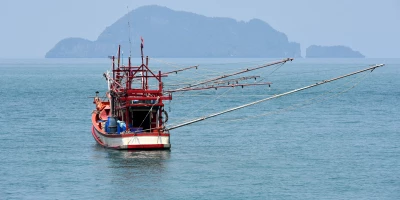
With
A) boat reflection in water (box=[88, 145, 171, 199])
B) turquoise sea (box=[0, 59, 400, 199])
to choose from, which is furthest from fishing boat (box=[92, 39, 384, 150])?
turquoise sea (box=[0, 59, 400, 199])

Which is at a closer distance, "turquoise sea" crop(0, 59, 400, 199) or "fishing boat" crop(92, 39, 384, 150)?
"turquoise sea" crop(0, 59, 400, 199)

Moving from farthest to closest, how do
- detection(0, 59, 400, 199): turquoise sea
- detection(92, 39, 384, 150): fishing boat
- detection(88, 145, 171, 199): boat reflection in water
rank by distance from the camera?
detection(92, 39, 384, 150): fishing boat < detection(0, 59, 400, 199): turquoise sea < detection(88, 145, 171, 199): boat reflection in water

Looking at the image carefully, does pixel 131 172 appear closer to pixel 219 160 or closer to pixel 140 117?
pixel 219 160

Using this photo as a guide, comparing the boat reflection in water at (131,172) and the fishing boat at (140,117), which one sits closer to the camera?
the boat reflection in water at (131,172)

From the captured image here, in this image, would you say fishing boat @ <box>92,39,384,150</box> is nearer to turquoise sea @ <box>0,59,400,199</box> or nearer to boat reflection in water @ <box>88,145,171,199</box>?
boat reflection in water @ <box>88,145,171,199</box>

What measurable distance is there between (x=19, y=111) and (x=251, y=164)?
53.5m

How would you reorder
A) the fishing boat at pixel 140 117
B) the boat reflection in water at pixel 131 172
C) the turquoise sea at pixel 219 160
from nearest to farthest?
the boat reflection in water at pixel 131 172 < the turquoise sea at pixel 219 160 < the fishing boat at pixel 140 117

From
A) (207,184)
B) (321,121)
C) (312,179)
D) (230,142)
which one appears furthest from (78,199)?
(321,121)

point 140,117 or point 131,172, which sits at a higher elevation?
point 140,117

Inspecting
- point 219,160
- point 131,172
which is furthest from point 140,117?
point 131,172

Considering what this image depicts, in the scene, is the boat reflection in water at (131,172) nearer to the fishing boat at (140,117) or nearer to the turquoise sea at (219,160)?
the turquoise sea at (219,160)

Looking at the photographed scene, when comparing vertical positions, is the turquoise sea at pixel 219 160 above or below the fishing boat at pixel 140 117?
below

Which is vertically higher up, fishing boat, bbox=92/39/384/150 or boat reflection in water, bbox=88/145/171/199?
fishing boat, bbox=92/39/384/150

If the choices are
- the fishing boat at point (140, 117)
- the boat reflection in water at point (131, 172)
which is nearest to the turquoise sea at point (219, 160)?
the boat reflection in water at point (131, 172)
